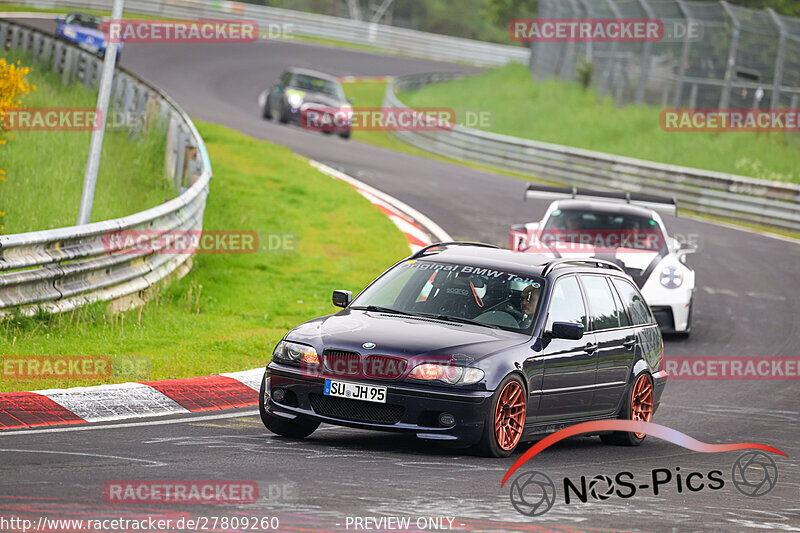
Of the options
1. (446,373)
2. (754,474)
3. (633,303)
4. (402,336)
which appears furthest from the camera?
(633,303)

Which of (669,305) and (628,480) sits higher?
(628,480)

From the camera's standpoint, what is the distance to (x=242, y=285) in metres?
15.5

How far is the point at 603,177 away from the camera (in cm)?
3022

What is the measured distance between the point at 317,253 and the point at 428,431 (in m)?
10.2

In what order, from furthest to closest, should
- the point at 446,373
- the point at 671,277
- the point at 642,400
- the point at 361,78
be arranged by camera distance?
the point at 361,78 < the point at 671,277 < the point at 642,400 < the point at 446,373

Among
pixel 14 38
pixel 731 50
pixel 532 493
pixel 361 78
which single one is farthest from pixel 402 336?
pixel 361 78

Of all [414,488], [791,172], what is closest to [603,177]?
[791,172]

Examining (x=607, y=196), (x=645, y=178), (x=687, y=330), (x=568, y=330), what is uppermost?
(x=568, y=330)

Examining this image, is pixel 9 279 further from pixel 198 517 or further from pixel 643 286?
pixel 643 286

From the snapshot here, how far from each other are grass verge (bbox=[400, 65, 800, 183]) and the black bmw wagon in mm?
21947

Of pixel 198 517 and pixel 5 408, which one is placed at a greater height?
pixel 198 517

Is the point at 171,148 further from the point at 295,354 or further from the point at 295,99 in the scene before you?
the point at 295,99

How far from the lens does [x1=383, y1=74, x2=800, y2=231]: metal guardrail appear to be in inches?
1091

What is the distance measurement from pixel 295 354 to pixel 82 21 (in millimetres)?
33662
